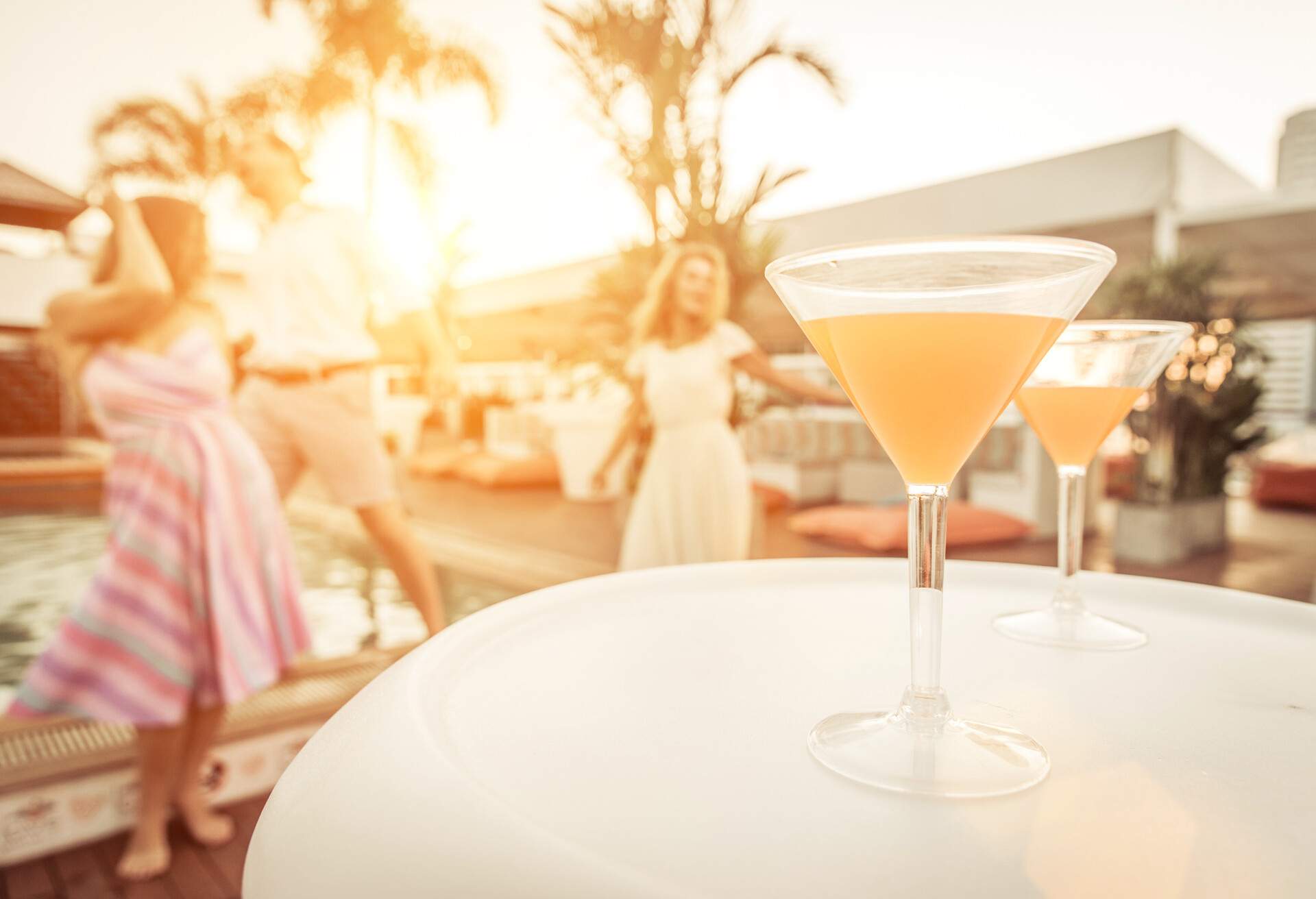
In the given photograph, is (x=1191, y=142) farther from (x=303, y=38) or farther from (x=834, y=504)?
(x=303, y=38)

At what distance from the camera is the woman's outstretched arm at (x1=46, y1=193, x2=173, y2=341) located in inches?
72.5

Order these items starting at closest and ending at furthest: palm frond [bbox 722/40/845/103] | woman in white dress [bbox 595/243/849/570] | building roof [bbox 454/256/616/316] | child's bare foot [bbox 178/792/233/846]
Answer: child's bare foot [bbox 178/792/233/846] → woman in white dress [bbox 595/243/849/570] → palm frond [bbox 722/40/845/103] → building roof [bbox 454/256/616/316]

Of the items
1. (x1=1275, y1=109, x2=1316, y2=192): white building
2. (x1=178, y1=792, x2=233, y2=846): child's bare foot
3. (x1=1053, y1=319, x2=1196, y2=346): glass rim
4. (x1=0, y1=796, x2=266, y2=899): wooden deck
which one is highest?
(x1=1275, y1=109, x2=1316, y2=192): white building

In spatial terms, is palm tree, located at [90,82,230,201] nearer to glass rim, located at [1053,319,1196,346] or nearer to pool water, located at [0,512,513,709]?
pool water, located at [0,512,513,709]

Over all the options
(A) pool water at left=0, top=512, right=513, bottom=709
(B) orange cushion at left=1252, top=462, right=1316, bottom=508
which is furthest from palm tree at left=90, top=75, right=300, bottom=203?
(B) orange cushion at left=1252, top=462, right=1316, bottom=508

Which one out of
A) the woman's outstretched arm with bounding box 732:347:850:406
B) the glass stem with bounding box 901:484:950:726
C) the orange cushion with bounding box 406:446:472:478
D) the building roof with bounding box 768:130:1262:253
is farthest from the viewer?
the orange cushion with bounding box 406:446:472:478

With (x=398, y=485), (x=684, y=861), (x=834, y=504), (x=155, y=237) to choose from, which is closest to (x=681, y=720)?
(x=684, y=861)

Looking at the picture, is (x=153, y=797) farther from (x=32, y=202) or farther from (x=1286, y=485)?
(x=1286, y=485)

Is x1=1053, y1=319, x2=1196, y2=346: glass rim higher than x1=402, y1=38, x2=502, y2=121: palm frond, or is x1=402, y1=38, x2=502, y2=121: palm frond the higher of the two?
x1=402, y1=38, x2=502, y2=121: palm frond

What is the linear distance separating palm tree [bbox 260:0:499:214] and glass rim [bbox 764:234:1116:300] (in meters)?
8.04

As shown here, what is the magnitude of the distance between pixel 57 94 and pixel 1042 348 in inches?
287

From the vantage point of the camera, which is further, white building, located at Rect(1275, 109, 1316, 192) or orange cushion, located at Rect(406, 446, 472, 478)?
orange cushion, located at Rect(406, 446, 472, 478)

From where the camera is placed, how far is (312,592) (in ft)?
14.1

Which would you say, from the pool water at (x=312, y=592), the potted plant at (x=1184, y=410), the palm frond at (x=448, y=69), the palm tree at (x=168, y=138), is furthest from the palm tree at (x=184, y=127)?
the potted plant at (x=1184, y=410)
